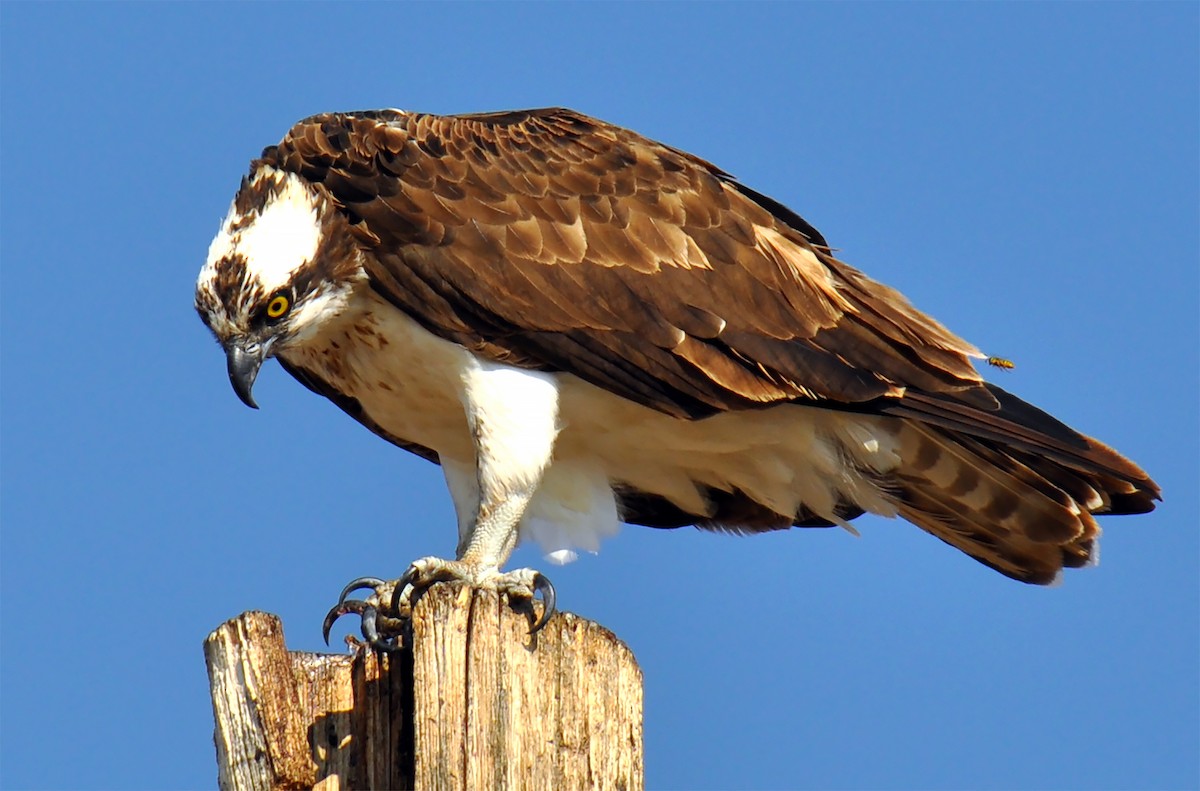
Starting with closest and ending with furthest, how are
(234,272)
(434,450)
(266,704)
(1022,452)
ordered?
1. (266,704)
2. (234,272)
3. (1022,452)
4. (434,450)

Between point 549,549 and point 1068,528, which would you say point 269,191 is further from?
point 1068,528

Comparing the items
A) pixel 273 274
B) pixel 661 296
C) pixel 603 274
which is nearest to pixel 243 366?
pixel 273 274

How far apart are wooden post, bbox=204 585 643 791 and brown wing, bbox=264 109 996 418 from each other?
65.5 inches

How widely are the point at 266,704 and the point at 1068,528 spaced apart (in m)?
3.71

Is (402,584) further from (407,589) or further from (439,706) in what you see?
(439,706)

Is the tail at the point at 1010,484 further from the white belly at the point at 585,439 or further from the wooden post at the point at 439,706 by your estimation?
the wooden post at the point at 439,706

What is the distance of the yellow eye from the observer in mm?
6367

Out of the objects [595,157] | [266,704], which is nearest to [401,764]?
[266,704]

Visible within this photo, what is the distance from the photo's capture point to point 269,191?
6531 millimetres

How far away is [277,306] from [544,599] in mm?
1785

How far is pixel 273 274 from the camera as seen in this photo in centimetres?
634

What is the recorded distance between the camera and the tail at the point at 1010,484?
255 inches

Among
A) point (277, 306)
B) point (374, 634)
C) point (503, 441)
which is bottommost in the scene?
point (374, 634)

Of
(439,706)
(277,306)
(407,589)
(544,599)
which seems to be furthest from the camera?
(277,306)
